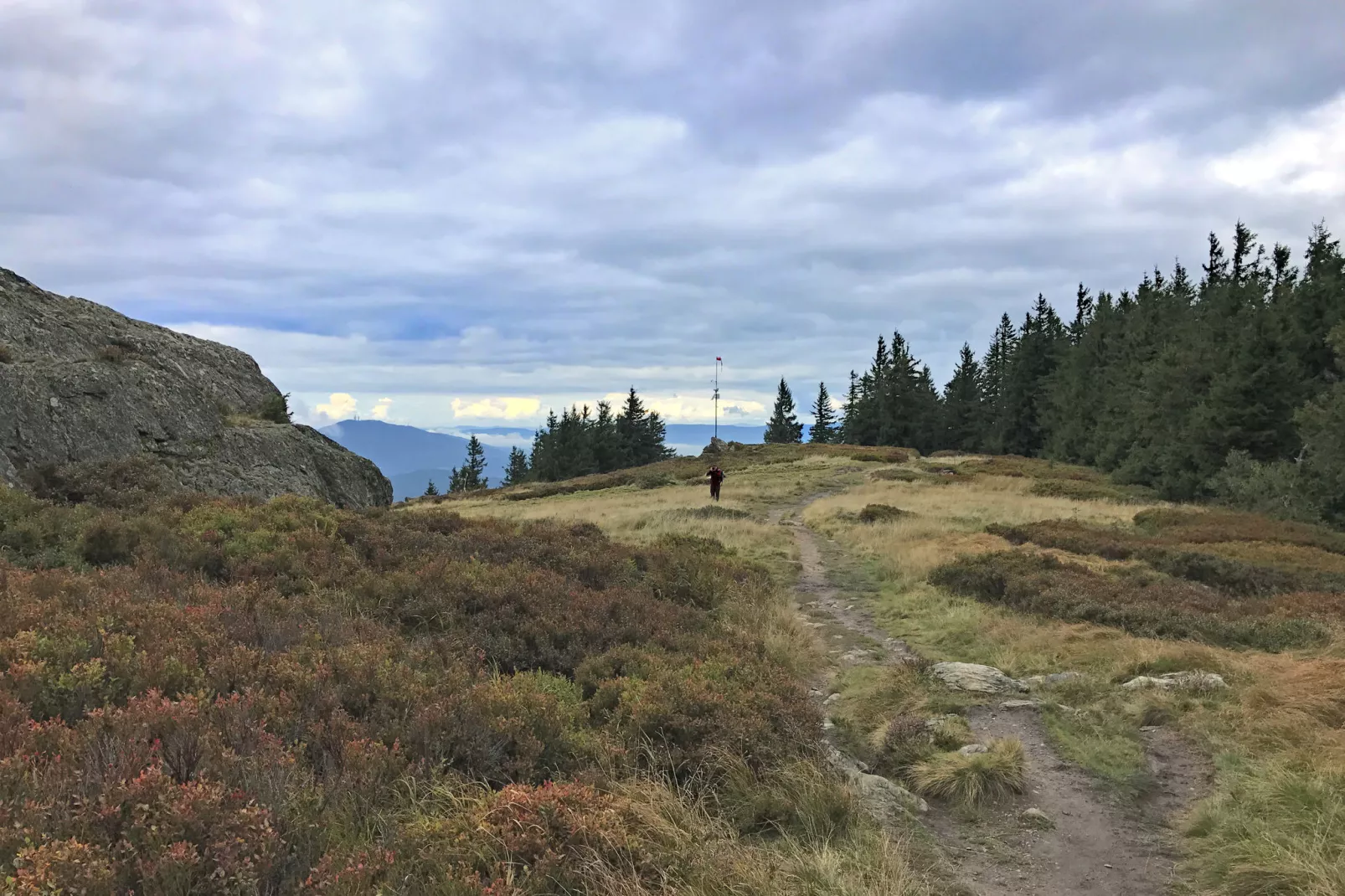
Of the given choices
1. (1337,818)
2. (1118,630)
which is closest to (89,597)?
(1337,818)

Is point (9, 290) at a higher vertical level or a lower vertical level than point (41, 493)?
higher

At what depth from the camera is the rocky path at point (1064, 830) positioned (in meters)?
4.72

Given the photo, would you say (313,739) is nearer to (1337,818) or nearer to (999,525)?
(1337,818)

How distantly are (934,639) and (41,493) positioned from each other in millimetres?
13751

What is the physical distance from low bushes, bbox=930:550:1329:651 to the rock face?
43.7 feet

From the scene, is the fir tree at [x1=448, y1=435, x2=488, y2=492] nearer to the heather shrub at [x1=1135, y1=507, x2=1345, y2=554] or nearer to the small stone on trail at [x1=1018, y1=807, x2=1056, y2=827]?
the heather shrub at [x1=1135, y1=507, x2=1345, y2=554]

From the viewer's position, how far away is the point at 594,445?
3489 inches

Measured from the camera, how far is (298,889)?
10.4 feet

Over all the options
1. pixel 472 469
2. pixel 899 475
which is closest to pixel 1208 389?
pixel 899 475

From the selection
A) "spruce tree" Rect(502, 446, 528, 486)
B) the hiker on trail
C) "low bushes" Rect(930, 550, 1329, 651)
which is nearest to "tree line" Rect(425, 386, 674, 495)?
"spruce tree" Rect(502, 446, 528, 486)

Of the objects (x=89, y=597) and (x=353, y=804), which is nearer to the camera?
(x=353, y=804)

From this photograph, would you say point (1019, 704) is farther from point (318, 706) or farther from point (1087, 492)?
point (1087, 492)

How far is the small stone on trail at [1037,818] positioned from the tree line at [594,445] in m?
77.7

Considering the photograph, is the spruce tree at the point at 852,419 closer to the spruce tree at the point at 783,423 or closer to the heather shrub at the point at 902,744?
the spruce tree at the point at 783,423
